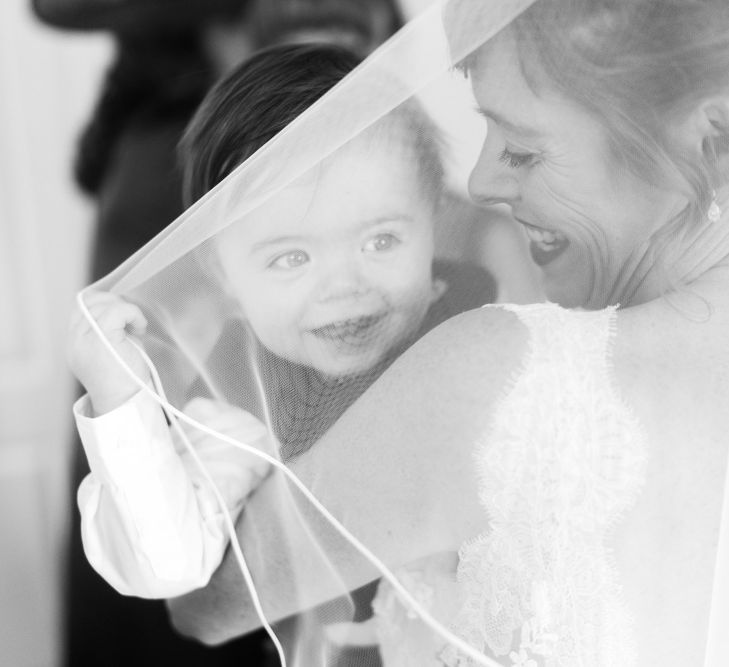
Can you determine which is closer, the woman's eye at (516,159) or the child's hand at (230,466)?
the woman's eye at (516,159)

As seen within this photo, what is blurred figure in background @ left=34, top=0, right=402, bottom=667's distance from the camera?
4.65 feet

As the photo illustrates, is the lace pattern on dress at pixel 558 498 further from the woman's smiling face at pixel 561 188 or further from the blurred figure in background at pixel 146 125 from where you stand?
the blurred figure in background at pixel 146 125

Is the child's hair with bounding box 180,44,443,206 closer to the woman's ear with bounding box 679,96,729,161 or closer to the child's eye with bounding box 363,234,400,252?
the child's eye with bounding box 363,234,400,252

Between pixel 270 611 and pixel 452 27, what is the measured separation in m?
0.47

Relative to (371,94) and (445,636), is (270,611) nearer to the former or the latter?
(445,636)

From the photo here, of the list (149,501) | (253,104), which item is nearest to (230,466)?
(149,501)

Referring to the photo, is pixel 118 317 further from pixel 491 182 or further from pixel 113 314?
pixel 491 182

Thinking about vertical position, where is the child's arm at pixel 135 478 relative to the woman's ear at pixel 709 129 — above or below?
below

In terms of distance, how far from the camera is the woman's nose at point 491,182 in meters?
0.62

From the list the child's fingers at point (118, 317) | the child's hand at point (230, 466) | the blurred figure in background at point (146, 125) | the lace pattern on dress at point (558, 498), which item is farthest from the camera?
the blurred figure in background at point (146, 125)

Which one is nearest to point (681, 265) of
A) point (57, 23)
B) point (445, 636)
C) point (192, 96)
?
point (445, 636)

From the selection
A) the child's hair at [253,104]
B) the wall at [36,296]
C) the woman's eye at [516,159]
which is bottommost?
the wall at [36,296]

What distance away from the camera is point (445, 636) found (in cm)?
62

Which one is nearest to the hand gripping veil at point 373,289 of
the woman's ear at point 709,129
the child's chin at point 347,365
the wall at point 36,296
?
the child's chin at point 347,365
